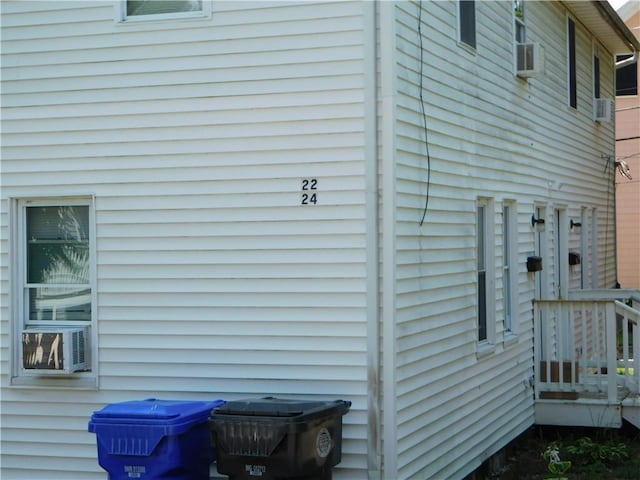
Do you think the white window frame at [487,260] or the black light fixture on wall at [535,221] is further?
the black light fixture on wall at [535,221]

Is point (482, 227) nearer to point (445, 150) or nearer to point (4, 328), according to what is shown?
point (445, 150)

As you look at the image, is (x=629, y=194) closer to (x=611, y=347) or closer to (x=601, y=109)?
(x=601, y=109)

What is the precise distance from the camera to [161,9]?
8.08 m

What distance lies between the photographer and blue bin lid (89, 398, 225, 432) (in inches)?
270

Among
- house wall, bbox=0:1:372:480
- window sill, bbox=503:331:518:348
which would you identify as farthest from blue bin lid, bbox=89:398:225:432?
window sill, bbox=503:331:518:348

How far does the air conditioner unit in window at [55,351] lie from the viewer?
26.0 feet

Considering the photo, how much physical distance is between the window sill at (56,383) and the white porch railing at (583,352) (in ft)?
18.7

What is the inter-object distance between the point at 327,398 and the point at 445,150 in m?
2.69

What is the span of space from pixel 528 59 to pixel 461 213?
3273 mm

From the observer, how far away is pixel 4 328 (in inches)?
327

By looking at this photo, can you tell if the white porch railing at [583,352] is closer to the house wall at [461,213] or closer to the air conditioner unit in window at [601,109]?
the house wall at [461,213]

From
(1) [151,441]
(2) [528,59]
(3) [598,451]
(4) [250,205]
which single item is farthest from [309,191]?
(2) [528,59]

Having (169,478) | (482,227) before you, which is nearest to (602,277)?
(482,227)

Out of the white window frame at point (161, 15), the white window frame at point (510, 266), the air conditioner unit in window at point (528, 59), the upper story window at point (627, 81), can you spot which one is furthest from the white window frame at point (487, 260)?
the upper story window at point (627, 81)
